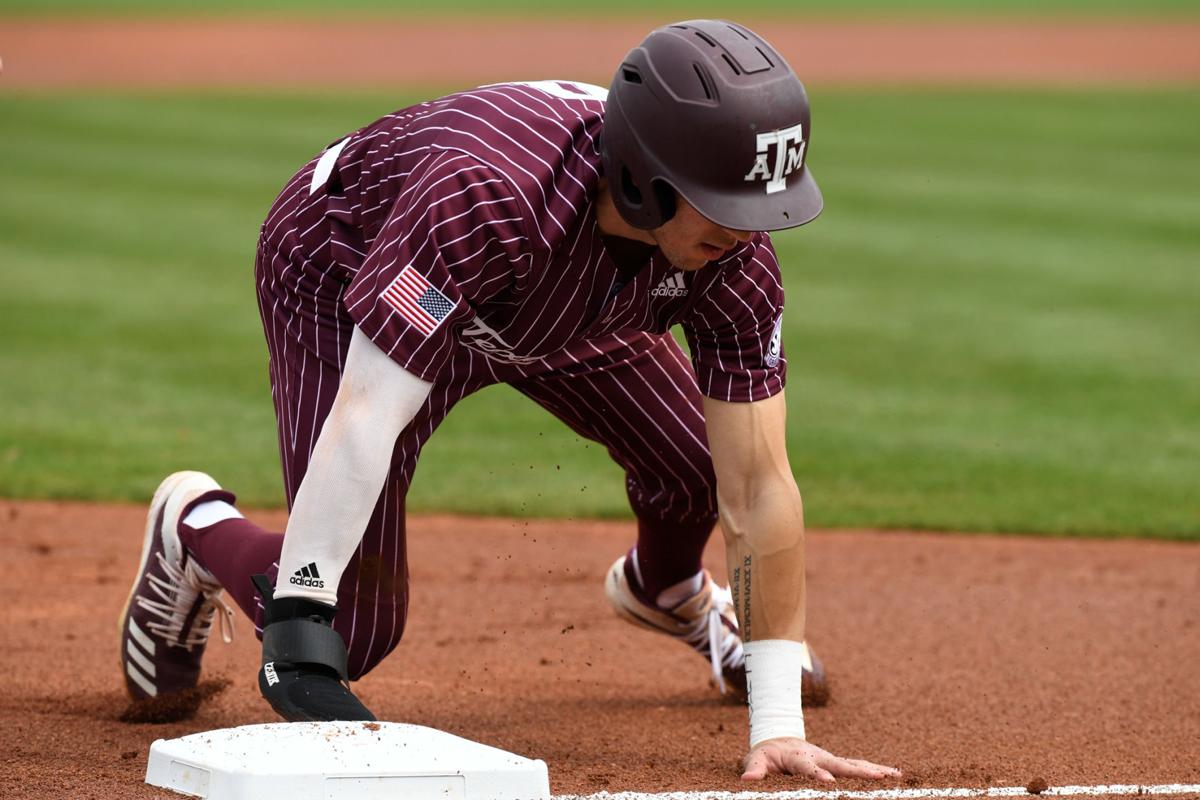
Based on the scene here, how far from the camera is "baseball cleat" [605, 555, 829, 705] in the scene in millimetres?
4496

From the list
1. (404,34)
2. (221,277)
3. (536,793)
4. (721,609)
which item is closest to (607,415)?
(721,609)

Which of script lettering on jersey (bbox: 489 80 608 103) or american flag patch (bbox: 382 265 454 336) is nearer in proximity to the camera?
american flag patch (bbox: 382 265 454 336)

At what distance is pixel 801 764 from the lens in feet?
11.3

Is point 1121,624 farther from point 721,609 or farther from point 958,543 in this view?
point 721,609

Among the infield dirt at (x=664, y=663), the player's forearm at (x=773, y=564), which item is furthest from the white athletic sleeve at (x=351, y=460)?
the player's forearm at (x=773, y=564)

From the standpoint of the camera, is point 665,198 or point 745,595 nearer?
point 665,198

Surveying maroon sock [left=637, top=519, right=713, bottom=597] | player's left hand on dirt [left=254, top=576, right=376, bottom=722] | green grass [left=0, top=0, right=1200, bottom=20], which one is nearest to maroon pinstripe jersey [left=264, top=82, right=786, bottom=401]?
player's left hand on dirt [left=254, top=576, right=376, bottom=722]

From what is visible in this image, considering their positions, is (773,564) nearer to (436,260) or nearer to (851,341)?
(436,260)

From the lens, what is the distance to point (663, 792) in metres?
3.37

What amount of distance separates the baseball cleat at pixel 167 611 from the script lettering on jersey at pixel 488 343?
104 centimetres

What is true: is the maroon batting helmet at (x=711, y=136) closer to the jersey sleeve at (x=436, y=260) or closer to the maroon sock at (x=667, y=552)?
the jersey sleeve at (x=436, y=260)

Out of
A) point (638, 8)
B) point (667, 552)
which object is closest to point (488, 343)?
point (667, 552)

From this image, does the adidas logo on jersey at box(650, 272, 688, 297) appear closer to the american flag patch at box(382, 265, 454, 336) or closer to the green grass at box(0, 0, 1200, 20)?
the american flag patch at box(382, 265, 454, 336)

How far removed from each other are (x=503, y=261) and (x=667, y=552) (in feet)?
5.07
